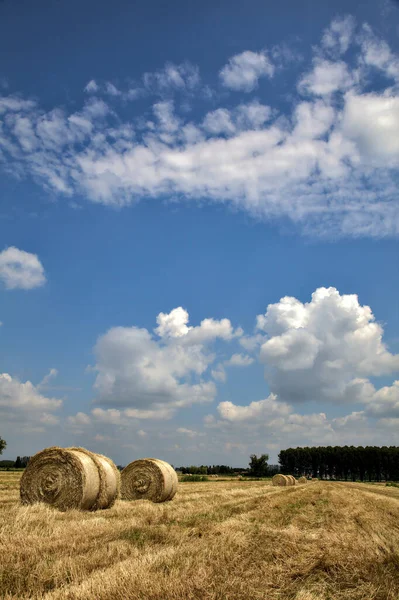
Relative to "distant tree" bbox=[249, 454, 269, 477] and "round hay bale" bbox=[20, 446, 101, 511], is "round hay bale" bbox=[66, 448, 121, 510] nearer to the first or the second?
"round hay bale" bbox=[20, 446, 101, 511]

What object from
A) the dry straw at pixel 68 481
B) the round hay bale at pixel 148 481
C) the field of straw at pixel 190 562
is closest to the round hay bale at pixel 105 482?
the dry straw at pixel 68 481

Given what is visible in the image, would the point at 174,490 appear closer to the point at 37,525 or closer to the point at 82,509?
the point at 82,509

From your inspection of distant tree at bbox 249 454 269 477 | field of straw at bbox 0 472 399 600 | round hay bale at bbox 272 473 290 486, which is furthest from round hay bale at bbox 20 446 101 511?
distant tree at bbox 249 454 269 477

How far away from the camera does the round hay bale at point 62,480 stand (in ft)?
39.5

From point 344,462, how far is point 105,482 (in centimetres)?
10232

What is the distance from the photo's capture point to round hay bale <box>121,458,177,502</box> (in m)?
16.6

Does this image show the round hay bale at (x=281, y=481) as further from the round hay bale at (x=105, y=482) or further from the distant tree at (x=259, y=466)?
the distant tree at (x=259, y=466)

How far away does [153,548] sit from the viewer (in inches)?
248

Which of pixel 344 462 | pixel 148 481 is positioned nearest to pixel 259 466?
pixel 344 462

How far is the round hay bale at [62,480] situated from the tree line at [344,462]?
328 feet

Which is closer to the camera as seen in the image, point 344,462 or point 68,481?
point 68,481

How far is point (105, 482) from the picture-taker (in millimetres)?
12750

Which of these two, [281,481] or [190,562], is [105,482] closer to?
[190,562]

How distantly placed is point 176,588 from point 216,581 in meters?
0.58
